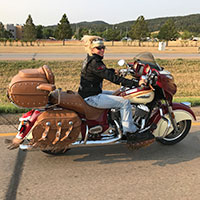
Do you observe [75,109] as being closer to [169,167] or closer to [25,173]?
[25,173]

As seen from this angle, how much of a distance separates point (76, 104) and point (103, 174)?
3.48 ft

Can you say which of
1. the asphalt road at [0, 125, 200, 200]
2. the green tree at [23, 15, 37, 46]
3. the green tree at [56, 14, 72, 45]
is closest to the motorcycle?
the asphalt road at [0, 125, 200, 200]

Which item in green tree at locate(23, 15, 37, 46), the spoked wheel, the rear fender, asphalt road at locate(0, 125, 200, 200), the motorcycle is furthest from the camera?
green tree at locate(23, 15, 37, 46)

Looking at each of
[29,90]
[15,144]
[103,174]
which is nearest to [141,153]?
[103,174]

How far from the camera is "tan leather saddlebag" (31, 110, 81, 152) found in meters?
3.58

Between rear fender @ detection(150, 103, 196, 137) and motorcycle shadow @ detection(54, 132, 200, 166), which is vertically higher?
rear fender @ detection(150, 103, 196, 137)

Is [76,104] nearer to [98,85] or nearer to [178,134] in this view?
[98,85]

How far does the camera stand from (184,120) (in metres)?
4.77

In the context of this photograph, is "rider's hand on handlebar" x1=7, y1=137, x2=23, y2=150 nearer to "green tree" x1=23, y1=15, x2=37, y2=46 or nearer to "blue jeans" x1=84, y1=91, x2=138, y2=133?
"blue jeans" x1=84, y1=91, x2=138, y2=133

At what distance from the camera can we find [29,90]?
11.1 ft

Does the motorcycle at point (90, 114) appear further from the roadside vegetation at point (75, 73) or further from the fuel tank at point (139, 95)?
the roadside vegetation at point (75, 73)

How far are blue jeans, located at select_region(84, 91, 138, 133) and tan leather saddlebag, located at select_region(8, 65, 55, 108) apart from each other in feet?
2.51

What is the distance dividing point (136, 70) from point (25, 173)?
7.40 ft

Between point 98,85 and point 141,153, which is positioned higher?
point 98,85
